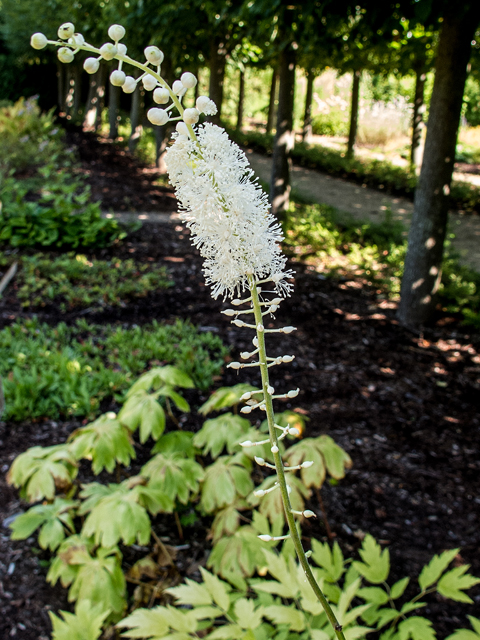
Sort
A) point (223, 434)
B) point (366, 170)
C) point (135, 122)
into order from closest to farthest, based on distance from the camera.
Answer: point (223, 434) < point (366, 170) < point (135, 122)

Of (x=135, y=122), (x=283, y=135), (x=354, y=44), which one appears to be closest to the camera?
(x=354, y=44)

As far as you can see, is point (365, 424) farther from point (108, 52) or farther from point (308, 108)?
point (308, 108)

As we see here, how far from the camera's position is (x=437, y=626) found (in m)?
3.05

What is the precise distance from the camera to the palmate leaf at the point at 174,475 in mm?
2736

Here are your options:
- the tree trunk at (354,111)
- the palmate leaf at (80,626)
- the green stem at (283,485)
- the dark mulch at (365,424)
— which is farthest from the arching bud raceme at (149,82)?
the tree trunk at (354,111)

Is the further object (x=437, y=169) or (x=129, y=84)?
(x=437, y=169)

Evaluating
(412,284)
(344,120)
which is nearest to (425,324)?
(412,284)

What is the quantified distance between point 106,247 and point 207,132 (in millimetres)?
8124

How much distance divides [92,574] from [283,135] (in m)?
8.63

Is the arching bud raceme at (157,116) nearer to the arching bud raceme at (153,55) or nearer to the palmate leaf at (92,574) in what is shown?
the arching bud raceme at (153,55)

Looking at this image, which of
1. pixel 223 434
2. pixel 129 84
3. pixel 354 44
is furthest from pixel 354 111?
pixel 129 84

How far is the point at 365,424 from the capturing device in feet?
15.9

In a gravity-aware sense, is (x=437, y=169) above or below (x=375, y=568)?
above

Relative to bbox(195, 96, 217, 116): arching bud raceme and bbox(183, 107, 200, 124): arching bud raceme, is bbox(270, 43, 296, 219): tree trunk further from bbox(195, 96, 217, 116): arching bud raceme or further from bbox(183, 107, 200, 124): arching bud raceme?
bbox(183, 107, 200, 124): arching bud raceme
